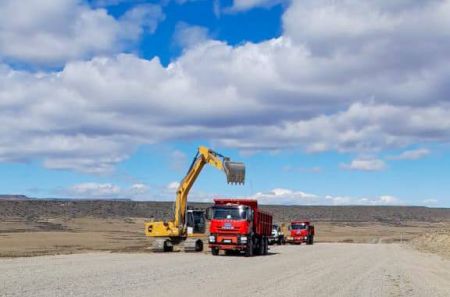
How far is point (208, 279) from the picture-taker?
2303cm

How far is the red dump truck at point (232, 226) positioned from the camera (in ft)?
127

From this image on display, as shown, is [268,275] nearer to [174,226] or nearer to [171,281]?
[171,281]

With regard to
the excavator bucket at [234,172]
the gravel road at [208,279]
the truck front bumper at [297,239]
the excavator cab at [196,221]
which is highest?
the excavator bucket at [234,172]

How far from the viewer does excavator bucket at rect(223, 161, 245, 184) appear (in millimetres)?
39844

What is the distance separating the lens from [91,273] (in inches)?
946

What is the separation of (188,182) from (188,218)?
219 centimetres

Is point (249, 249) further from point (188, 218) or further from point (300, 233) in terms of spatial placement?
point (300, 233)

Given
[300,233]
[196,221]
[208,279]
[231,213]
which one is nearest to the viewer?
[208,279]

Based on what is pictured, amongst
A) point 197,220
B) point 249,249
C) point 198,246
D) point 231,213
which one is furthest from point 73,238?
point 249,249

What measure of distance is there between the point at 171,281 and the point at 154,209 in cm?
13209

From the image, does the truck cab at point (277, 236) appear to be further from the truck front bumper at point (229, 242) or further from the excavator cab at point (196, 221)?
the truck front bumper at point (229, 242)

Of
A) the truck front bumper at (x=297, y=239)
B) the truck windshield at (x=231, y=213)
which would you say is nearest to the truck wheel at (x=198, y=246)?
the truck windshield at (x=231, y=213)

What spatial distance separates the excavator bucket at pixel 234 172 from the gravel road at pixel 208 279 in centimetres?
891

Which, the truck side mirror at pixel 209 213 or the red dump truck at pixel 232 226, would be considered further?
the truck side mirror at pixel 209 213
